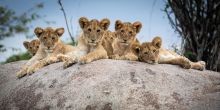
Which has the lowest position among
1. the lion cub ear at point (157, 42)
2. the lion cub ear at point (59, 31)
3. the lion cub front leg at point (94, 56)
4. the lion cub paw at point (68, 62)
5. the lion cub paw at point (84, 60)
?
the lion cub paw at point (68, 62)

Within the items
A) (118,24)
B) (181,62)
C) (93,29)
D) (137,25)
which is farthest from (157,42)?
(93,29)

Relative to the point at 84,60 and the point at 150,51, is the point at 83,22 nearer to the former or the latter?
the point at 84,60

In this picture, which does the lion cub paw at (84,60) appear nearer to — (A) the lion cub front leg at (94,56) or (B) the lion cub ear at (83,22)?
(A) the lion cub front leg at (94,56)

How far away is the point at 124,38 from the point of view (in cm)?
921

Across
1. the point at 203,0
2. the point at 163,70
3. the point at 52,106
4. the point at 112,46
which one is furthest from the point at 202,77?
the point at 203,0

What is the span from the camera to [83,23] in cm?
891

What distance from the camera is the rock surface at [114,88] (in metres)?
7.60

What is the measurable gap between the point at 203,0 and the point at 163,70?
4.57 metres

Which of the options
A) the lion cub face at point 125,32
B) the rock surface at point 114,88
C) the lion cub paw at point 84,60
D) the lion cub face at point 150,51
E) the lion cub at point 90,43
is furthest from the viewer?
Answer: the lion cub face at point 125,32

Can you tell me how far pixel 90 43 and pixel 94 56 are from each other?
313 millimetres

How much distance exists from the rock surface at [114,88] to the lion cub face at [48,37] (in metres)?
0.44

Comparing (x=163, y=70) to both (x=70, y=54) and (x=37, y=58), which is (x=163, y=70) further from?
(x=37, y=58)

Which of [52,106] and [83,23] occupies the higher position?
[83,23]

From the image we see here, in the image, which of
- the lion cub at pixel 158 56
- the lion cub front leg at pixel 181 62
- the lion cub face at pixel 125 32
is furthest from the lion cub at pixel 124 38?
the lion cub front leg at pixel 181 62
